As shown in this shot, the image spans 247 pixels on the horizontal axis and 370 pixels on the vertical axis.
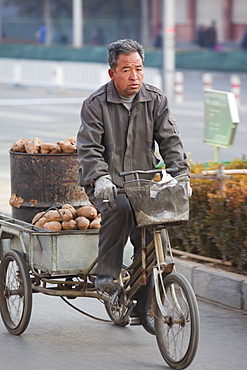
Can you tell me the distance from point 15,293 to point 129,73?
160cm

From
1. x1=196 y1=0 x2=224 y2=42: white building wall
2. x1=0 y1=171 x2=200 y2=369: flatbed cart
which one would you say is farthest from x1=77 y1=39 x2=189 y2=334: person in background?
x1=196 y1=0 x2=224 y2=42: white building wall

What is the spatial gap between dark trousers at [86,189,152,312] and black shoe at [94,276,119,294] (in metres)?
0.03

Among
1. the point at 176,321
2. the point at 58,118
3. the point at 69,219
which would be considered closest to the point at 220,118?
the point at 69,219

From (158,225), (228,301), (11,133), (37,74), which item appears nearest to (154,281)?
(158,225)

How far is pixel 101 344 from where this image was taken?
16.4ft

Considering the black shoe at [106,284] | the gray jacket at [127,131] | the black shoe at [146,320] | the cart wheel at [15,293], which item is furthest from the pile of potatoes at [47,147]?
the black shoe at [146,320]

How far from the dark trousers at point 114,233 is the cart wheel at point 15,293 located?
1.85ft

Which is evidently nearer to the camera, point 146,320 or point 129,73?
point 129,73

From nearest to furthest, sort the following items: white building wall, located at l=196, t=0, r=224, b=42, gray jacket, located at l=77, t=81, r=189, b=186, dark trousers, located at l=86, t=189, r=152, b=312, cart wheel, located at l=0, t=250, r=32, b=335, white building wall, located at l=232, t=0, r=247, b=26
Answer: dark trousers, located at l=86, t=189, r=152, b=312, gray jacket, located at l=77, t=81, r=189, b=186, cart wheel, located at l=0, t=250, r=32, b=335, white building wall, located at l=232, t=0, r=247, b=26, white building wall, located at l=196, t=0, r=224, b=42

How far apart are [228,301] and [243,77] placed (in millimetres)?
29685

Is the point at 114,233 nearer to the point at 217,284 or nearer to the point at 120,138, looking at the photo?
the point at 120,138

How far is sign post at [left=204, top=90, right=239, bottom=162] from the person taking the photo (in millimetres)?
8305

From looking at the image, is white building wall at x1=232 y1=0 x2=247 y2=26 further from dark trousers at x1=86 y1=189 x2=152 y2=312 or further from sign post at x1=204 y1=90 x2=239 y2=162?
dark trousers at x1=86 y1=189 x2=152 y2=312

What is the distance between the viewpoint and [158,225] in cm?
447
